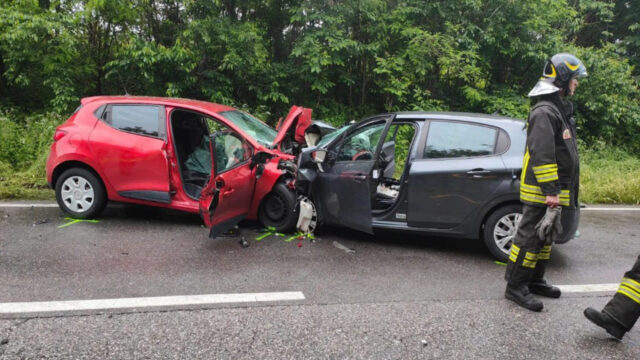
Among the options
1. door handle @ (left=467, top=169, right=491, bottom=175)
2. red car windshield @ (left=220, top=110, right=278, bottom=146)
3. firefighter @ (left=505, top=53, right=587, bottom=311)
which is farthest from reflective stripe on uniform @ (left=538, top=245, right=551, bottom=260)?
red car windshield @ (left=220, top=110, right=278, bottom=146)

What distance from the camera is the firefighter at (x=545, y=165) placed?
337 centimetres

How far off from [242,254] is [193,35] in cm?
668

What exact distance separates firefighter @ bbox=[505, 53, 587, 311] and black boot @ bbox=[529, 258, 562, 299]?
121mm

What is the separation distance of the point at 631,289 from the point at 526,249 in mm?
731

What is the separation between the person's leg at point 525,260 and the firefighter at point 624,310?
492mm

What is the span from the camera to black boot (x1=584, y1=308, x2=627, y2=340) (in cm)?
304

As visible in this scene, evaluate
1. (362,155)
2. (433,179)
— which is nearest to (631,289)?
(433,179)

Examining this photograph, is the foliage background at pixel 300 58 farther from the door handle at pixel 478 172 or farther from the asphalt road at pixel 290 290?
the door handle at pixel 478 172

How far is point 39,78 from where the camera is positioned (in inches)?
399

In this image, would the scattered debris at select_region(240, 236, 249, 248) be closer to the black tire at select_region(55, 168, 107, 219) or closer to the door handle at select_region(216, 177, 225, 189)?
the door handle at select_region(216, 177, 225, 189)

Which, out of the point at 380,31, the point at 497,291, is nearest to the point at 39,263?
the point at 497,291

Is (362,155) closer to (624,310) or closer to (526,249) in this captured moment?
(526,249)

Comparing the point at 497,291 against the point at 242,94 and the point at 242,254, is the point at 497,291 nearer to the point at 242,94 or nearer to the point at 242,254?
the point at 242,254

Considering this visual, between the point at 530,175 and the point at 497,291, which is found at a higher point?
the point at 530,175
